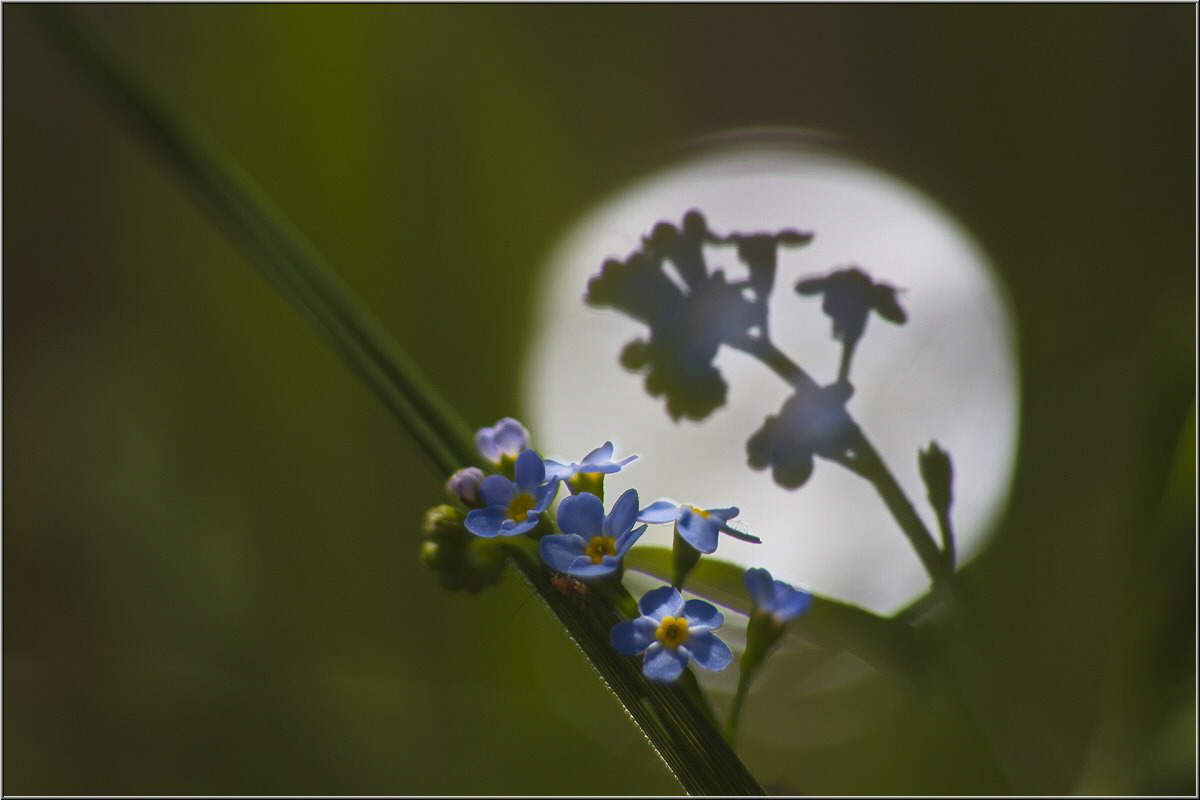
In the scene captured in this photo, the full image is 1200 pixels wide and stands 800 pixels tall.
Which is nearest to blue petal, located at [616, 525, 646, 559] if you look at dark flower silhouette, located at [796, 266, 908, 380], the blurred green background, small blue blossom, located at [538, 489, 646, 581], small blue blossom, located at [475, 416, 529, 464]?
small blue blossom, located at [538, 489, 646, 581]

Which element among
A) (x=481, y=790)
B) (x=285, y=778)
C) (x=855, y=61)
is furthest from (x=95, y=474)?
(x=855, y=61)

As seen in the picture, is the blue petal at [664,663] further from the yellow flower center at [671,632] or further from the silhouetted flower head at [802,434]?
the silhouetted flower head at [802,434]

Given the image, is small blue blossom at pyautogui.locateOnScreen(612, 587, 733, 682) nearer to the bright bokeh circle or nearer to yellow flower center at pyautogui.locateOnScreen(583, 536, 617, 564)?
yellow flower center at pyautogui.locateOnScreen(583, 536, 617, 564)

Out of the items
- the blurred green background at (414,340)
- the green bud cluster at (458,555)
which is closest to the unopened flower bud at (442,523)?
the green bud cluster at (458,555)

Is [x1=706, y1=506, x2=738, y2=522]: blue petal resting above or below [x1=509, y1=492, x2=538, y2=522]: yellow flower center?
below

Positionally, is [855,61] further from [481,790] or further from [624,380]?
[481,790]

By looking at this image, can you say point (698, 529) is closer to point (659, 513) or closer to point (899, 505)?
point (659, 513)

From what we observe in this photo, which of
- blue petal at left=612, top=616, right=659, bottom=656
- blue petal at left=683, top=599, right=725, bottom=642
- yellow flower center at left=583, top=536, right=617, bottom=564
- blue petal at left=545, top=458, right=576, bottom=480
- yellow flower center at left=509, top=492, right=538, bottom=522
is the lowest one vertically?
blue petal at left=683, top=599, right=725, bottom=642
